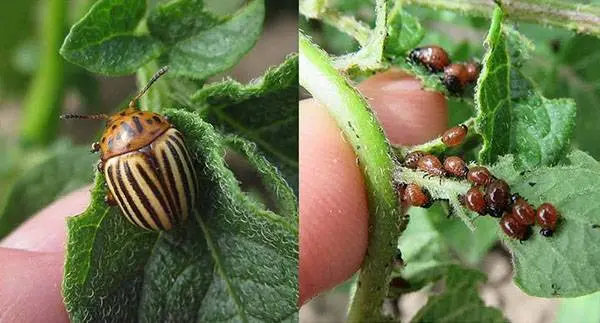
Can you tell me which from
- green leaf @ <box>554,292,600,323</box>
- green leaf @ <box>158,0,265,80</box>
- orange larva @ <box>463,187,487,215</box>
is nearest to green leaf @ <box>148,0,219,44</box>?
green leaf @ <box>158,0,265,80</box>

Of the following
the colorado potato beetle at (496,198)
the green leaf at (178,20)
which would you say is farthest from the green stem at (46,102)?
the colorado potato beetle at (496,198)

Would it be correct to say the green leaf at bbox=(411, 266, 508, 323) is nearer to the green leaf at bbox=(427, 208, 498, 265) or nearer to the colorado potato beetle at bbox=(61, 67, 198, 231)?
→ the green leaf at bbox=(427, 208, 498, 265)

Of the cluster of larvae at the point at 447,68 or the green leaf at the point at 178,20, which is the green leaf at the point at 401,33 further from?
the green leaf at the point at 178,20

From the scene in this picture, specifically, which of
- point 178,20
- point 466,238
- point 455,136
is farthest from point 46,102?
point 455,136

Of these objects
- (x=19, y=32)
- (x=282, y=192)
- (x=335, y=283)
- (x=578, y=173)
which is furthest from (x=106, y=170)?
(x=19, y=32)

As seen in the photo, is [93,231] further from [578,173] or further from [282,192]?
[578,173]

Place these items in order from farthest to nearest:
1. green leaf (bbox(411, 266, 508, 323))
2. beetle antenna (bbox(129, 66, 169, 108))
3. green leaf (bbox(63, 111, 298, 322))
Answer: green leaf (bbox(411, 266, 508, 323)) → beetle antenna (bbox(129, 66, 169, 108)) → green leaf (bbox(63, 111, 298, 322))
